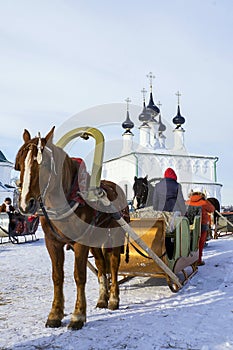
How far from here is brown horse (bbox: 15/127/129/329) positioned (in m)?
3.48

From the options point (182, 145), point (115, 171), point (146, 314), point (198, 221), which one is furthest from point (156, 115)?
point (146, 314)

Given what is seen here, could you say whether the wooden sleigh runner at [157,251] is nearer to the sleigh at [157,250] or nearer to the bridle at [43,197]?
the sleigh at [157,250]

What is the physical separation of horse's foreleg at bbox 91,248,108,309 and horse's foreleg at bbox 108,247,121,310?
0.31 ft

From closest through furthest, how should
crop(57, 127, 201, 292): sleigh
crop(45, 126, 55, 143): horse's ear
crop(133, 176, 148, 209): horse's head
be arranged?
crop(45, 126, 55, 143): horse's ear → crop(57, 127, 201, 292): sleigh → crop(133, 176, 148, 209): horse's head

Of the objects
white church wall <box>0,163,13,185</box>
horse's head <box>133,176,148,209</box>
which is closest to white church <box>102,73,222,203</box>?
white church wall <box>0,163,13,185</box>

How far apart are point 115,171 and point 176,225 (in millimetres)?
32496

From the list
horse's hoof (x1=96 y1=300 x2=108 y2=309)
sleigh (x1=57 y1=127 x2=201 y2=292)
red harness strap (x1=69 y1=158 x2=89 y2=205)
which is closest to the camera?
red harness strap (x1=69 y1=158 x2=89 y2=205)

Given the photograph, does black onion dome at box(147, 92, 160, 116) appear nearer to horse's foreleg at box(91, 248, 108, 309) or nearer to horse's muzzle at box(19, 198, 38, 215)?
horse's foreleg at box(91, 248, 108, 309)

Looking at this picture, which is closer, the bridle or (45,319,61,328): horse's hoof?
the bridle

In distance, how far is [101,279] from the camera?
16.5 feet

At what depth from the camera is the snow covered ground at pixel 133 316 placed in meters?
3.53

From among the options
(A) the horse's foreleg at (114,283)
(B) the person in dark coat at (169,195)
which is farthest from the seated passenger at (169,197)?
(A) the horse's foreleg at (114,283)

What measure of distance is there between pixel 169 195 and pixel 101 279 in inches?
74.2

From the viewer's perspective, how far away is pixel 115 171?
125 ft
